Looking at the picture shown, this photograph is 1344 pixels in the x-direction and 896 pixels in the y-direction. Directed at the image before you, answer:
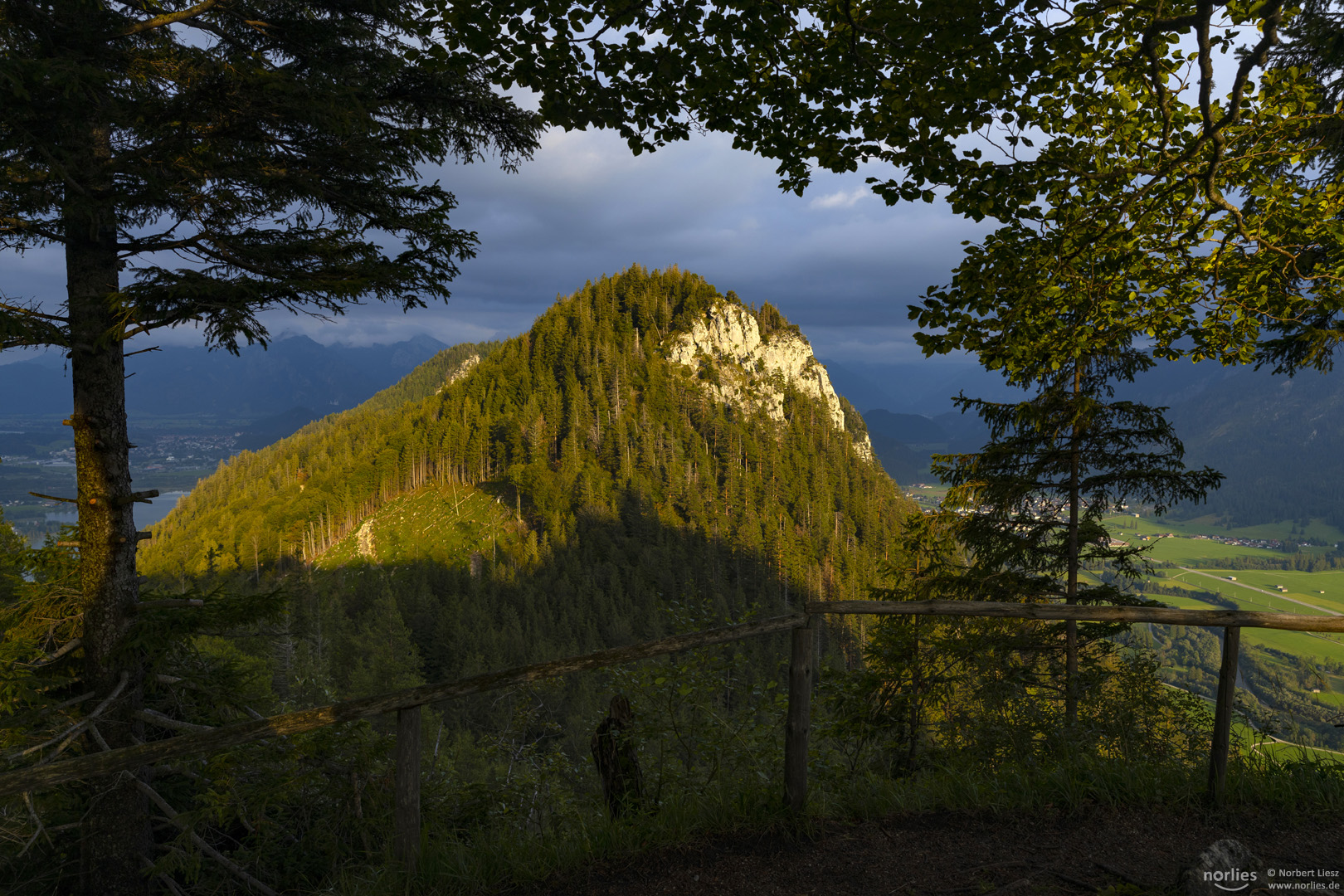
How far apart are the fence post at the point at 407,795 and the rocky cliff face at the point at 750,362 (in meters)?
131

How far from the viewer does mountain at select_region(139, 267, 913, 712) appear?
65375 mm

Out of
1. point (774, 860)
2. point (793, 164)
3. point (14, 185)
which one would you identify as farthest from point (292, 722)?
point (793, 164)

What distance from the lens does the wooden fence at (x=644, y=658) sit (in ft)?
9.90

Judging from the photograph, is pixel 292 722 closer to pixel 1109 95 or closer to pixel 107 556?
pixel 107 556

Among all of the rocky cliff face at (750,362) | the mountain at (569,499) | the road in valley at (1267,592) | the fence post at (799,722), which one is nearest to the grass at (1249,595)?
the road in valley at (1267,592)

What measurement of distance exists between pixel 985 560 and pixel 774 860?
28.6 feet

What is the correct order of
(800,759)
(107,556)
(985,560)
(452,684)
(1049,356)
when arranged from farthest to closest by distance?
(985,560) < (1049,356) < (107,556) < (800,759) < (452,684)

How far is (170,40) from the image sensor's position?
20.5 ft

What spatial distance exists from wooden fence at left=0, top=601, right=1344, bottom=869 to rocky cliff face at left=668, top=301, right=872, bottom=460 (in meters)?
130

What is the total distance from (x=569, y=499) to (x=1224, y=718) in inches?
3847

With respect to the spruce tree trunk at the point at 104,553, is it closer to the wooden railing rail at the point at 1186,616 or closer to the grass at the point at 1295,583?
the wooden railing rail at the point at 1186,616

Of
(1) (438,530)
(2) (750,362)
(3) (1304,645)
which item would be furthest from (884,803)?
(2) (750,362)

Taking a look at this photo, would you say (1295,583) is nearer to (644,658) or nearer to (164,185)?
(644,658)

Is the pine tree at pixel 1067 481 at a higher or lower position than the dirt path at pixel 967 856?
higher
